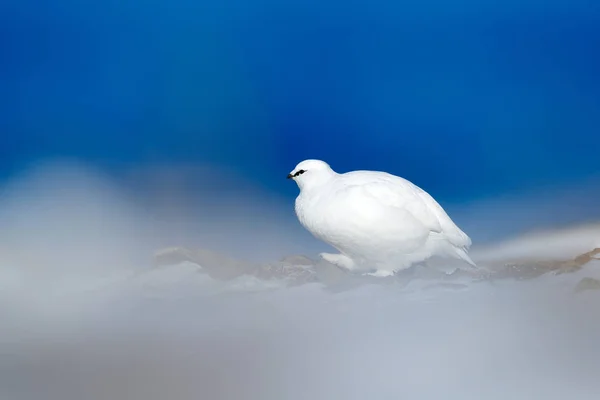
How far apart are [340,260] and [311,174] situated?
40 cm

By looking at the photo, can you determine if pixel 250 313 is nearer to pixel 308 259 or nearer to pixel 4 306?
pixel 308 259

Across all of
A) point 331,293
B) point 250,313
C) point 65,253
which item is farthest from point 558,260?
point 65,253

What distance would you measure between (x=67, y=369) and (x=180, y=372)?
14.6 inches

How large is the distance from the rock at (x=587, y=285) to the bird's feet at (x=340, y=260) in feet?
2.95

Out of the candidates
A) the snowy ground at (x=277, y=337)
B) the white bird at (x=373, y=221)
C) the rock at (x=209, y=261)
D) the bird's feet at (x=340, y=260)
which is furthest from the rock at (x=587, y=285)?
the rock at (x=209, y=261)

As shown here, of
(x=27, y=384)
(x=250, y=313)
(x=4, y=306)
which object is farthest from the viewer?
(x=4, y=306)

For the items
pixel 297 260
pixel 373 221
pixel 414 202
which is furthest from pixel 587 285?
pixel 297 260

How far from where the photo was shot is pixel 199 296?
2393 mm

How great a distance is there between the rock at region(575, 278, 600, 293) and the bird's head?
1101mm

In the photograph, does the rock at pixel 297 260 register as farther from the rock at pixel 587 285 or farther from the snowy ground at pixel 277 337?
the rock at pixel 587 285

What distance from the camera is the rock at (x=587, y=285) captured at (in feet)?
7.70

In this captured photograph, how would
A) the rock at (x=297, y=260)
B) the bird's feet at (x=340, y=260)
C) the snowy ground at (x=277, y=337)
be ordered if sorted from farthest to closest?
the rock at (x=297, y=260) → the bird's feet at (x=340, y=260) → the snowy ground at (x=277, y=337)

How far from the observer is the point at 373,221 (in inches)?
90.9

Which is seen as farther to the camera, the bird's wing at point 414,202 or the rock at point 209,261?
the rock at point 209,261
